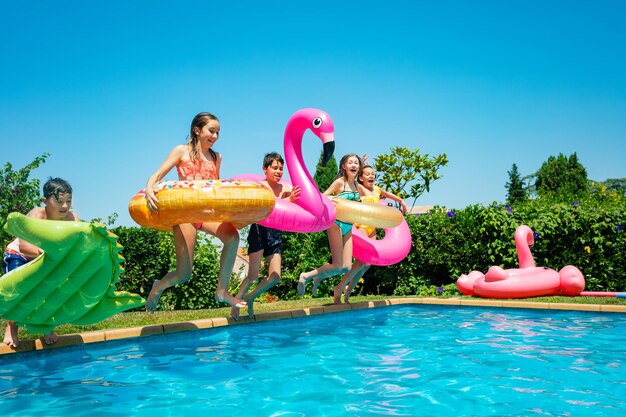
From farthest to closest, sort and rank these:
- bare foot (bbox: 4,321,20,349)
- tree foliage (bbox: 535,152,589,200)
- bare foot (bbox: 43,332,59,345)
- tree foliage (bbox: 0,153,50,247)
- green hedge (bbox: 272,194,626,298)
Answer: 1. tree foliage (bbox: 535,152,589,200)
2. tree foliage (bbox: 0,153,50,247)
3. green hedge (bbox: 272,194,626,298)
4. bare foot (bbox: 43,332,59,345)
5. bare foot (bbox: 4,321,20,349)

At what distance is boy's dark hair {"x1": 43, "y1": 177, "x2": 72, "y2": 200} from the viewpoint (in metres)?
5.02

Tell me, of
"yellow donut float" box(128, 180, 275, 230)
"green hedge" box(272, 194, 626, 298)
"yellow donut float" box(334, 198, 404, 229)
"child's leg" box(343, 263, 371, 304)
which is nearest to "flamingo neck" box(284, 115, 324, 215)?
"yellow donut float" box(334, 198, 404, 229)

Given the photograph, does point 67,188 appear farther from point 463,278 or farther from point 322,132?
point 463,278

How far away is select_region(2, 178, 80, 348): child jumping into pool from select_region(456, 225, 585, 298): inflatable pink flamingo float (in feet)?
25.5

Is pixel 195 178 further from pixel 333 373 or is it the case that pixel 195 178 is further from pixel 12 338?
pixel 333 373

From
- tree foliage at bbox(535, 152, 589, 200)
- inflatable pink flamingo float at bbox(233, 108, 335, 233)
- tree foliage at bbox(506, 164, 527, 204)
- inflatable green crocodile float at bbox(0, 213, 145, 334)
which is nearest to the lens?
inflatable green crocodile float at bbox(0, 213, 145, 334)

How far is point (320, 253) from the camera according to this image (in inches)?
460

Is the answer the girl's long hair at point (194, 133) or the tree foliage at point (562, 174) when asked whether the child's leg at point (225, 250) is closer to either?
the girl's long hair at point (194, 133)

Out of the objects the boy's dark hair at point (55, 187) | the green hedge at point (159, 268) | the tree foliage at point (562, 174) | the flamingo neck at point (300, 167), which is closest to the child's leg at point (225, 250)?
the flamingo neck at point (300, 167)

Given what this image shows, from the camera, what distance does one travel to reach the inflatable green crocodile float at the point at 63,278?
4234mm

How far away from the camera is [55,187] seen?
504 cm

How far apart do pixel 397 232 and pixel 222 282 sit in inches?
155

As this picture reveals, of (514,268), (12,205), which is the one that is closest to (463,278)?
(514,268)

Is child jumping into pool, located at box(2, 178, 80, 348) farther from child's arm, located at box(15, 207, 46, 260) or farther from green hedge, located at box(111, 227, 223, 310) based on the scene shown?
green hedge, located at box(111, 227, 223, 310)
